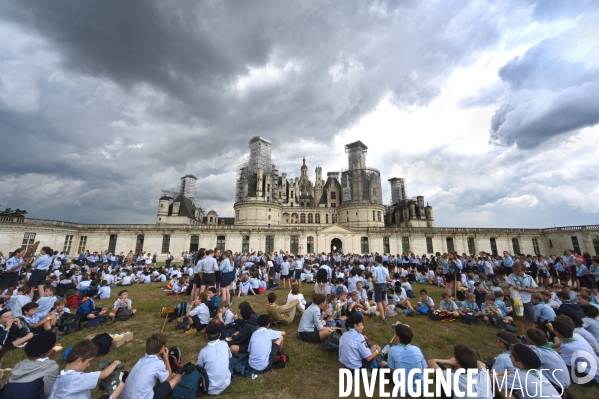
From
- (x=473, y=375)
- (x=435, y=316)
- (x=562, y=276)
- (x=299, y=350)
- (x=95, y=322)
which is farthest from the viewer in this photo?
(x=562, y=276)

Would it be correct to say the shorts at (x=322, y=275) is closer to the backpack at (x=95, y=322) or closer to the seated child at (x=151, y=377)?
the seated child at (x=151, y=377)

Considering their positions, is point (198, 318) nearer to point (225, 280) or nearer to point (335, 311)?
point (225, 280)

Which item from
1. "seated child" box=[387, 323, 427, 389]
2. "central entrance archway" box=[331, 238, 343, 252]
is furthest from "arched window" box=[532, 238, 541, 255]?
"seated child" box=[387, 323, 427, 389]

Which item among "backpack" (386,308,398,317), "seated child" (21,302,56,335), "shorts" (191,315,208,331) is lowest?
"backpack" (386,308,398,317)

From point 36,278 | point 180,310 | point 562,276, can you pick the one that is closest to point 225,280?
point 180,310

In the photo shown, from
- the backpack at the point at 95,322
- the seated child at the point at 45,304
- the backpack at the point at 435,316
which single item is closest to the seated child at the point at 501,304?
the backpack at the point at 435,316

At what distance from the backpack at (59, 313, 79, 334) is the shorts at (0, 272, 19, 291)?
406 cm

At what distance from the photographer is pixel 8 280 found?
921cm

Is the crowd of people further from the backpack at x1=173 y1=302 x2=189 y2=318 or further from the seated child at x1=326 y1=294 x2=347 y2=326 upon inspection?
the backpack at x1=173 y1=302 x2=189 y2=318

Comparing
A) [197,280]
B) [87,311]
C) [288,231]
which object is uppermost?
[288,231]

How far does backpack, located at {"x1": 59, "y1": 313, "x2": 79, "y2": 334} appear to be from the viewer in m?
7.35

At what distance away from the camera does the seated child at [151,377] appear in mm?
3711

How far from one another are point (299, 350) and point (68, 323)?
274 inches

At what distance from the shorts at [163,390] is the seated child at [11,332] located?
13.9 ft
